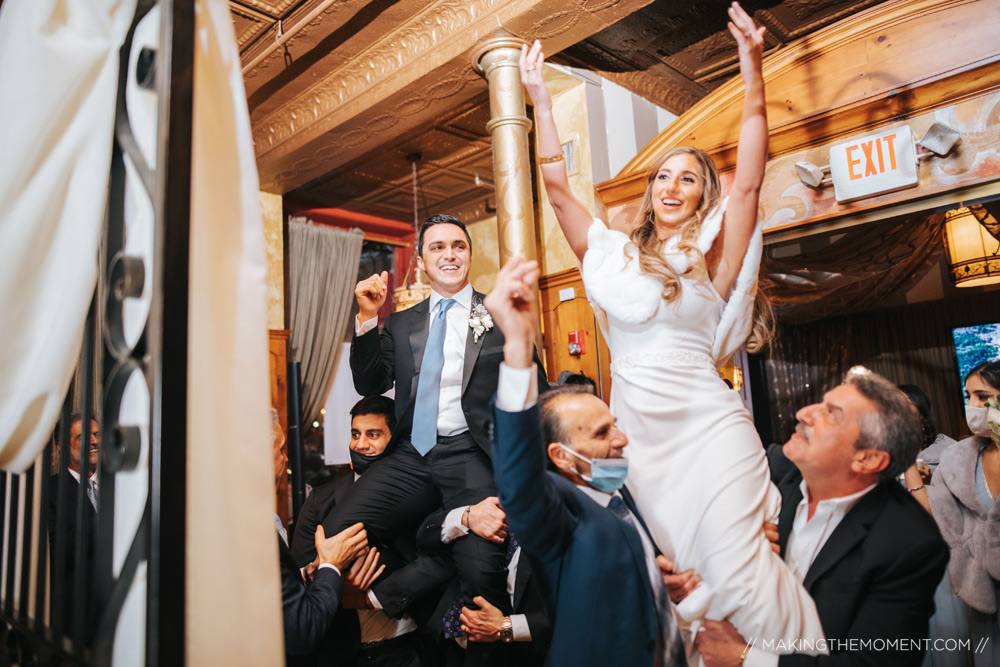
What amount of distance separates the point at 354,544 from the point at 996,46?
11.2 ft

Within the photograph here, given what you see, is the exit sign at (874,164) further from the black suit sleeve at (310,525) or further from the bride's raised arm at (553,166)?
the black suit sleeve at (310,525)

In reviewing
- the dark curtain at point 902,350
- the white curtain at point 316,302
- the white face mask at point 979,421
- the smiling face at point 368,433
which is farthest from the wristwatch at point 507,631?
the white curtain at point 316,302

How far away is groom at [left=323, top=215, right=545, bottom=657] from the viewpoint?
7.55 feet

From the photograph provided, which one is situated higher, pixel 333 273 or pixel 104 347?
pixel 333 273

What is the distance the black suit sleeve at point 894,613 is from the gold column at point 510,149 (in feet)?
10.6

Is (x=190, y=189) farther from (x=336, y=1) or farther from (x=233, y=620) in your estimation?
(x=336, y=1)

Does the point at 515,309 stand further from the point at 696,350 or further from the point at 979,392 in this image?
the point at 979,392

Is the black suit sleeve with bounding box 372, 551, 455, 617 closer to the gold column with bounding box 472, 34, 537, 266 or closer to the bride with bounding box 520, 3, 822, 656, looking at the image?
the bride with bounding box 520, 3, 822, 656

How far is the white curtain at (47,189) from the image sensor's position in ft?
4.47

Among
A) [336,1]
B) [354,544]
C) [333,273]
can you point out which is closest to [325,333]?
[333,273]

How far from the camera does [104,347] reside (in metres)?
1.40

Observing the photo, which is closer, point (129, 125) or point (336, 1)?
point (129, 125)

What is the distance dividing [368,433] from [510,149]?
2.32 metres

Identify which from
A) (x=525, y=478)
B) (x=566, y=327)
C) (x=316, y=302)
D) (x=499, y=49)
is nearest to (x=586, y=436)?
(x=525, y=478)
